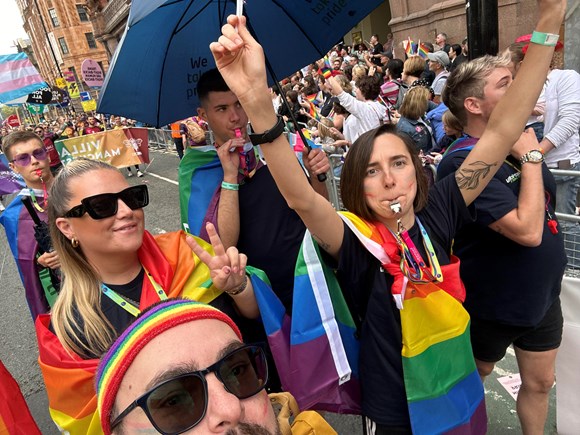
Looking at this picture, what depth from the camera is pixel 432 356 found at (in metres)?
1.62

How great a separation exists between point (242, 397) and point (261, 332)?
83cm

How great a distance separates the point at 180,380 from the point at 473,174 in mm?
1443

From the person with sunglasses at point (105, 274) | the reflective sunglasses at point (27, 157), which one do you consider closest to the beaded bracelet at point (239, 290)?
the person with sunglasses at point (105, 274)

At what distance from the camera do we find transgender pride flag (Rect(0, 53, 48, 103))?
18.8 ft

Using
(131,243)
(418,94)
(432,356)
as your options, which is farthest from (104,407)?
(418,94)

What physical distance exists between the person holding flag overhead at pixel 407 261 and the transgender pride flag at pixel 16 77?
19.3 ft

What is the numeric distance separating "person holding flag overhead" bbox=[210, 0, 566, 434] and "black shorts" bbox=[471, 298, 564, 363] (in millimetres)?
406

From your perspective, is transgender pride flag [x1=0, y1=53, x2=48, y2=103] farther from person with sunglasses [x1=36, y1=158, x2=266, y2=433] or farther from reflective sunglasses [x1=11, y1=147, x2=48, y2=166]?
person with sunglasses [x1=36, y1=158, x2=266, y2=433]

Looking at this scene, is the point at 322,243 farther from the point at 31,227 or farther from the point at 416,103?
the point at 416,103

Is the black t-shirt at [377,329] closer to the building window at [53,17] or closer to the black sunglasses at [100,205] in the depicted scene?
the black sunglasses at [100,205]

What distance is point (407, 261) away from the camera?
5.25ft

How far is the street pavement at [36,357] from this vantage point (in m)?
2.73

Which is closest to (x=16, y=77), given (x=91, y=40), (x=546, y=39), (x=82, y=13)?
(x=546, y=39)

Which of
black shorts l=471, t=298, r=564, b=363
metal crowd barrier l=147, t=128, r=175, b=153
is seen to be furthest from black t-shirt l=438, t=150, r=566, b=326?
metal crowd barrier l=147, t=128, r=175, b=153
